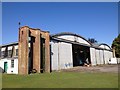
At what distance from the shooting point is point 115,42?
61125 millimetres

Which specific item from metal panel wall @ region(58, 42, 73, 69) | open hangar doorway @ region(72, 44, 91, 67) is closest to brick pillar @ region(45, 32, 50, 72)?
metal panel wall @ region(58, 42, 73, 69)

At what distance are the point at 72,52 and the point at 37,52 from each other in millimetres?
17131

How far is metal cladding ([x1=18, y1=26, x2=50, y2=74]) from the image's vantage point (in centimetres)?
2711

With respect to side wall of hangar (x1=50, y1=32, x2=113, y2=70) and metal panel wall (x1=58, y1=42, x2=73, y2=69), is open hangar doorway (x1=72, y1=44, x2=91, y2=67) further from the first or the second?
metal panel wall (x1=58, y1=42, x2=73, y2=69)

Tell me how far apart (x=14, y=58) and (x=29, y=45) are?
14.6 ft

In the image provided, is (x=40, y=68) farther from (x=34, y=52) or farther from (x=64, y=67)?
(x=64, y=67)

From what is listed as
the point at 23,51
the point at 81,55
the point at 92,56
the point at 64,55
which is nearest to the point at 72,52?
the point at 92,56

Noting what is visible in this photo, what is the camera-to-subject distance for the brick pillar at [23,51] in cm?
2683

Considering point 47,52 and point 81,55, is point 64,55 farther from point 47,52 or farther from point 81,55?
point 81,55

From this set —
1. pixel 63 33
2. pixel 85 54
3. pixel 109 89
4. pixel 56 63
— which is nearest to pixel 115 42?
pixel 85 54

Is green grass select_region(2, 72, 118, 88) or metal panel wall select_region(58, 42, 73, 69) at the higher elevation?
metal panel wall select_region(58, 42, 73, 69)

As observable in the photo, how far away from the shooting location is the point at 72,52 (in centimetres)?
4497

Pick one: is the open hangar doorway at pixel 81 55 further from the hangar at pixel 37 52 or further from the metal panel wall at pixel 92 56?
the hangar at pixel 37 52

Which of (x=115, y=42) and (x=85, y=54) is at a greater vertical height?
(x=115, y=42)
